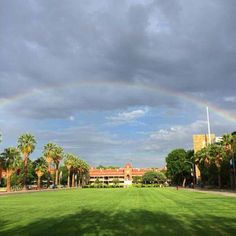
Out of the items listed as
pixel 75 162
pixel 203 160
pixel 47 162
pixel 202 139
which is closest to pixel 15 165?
pixel 47 162

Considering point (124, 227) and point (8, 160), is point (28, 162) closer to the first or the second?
point (8, 160)

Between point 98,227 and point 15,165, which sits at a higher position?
point 15,165

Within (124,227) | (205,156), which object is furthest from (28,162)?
(124,227)

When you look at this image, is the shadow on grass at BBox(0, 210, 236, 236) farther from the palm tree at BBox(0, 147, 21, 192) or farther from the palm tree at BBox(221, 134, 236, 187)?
the palm tree at BBox(0, 147, 21, 192)

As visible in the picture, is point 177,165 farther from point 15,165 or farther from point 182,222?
point 182,222

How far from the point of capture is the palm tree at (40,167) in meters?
106

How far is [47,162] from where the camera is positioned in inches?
4469

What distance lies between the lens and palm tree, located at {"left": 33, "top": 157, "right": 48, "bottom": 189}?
346 ft

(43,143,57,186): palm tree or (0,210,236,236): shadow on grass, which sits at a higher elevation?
(43,143,57,186): palm tree

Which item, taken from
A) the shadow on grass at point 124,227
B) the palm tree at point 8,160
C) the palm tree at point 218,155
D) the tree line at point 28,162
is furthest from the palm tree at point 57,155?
the shadow on grass at point 124,227

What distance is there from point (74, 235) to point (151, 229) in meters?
3.66

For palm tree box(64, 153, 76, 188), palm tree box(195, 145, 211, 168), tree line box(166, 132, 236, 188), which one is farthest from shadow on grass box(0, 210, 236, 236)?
palm tree box(64, 153, 76, 188)

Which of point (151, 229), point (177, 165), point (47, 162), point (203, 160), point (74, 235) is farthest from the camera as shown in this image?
point (177, 165)

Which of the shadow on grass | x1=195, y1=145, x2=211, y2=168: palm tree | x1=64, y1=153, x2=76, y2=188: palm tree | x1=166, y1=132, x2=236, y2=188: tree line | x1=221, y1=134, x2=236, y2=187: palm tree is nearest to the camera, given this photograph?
the shadow on grass
